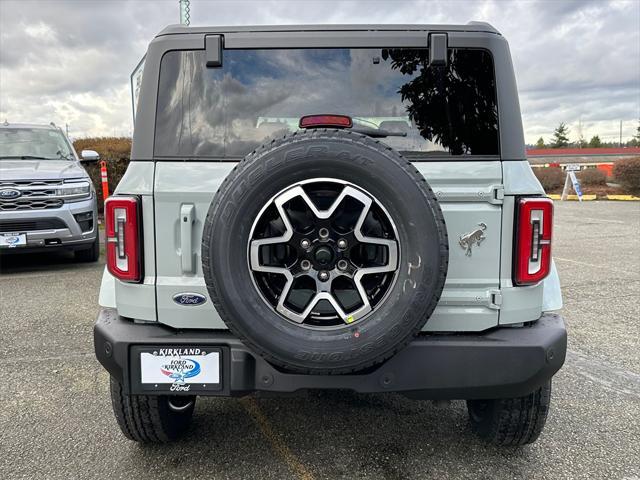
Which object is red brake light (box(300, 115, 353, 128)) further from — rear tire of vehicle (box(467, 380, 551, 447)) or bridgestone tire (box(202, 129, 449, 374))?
rear tire of vehicle (box(467, 380, 551, 447))

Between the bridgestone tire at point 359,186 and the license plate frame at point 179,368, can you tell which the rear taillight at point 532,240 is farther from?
the license plate frame at point 179,368

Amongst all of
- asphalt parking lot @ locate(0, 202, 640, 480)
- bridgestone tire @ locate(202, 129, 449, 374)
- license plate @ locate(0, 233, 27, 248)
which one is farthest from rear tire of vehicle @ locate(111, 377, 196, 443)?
license plate @ locate(0, 233, 27, 248)

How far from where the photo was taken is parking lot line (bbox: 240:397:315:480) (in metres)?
2.45

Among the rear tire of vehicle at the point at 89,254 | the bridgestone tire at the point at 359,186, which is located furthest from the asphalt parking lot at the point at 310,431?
the rear tire of vehicle at the point at 89,254

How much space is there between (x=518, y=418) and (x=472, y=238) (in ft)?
3.12

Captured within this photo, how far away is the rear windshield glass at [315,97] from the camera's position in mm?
2260

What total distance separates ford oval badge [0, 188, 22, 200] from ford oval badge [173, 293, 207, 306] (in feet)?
17.2

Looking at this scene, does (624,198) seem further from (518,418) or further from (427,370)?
(427,370)

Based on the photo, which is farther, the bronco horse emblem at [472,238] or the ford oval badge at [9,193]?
the ford oval badge at [9,193]

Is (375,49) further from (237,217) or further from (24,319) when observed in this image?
(24,319)

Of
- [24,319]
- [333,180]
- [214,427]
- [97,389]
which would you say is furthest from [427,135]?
[24,319]

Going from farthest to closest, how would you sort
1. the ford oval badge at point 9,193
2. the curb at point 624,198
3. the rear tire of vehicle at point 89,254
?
the curb at point 624,198 → the rear tire of vehicle at point 89,254 → the ford oval badge at point 9,193

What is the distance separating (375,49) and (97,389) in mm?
2686

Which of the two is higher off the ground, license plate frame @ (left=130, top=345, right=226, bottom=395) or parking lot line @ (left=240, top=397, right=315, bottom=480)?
license plate frame @ (left=130, top=345, right=226, bottom=395)
